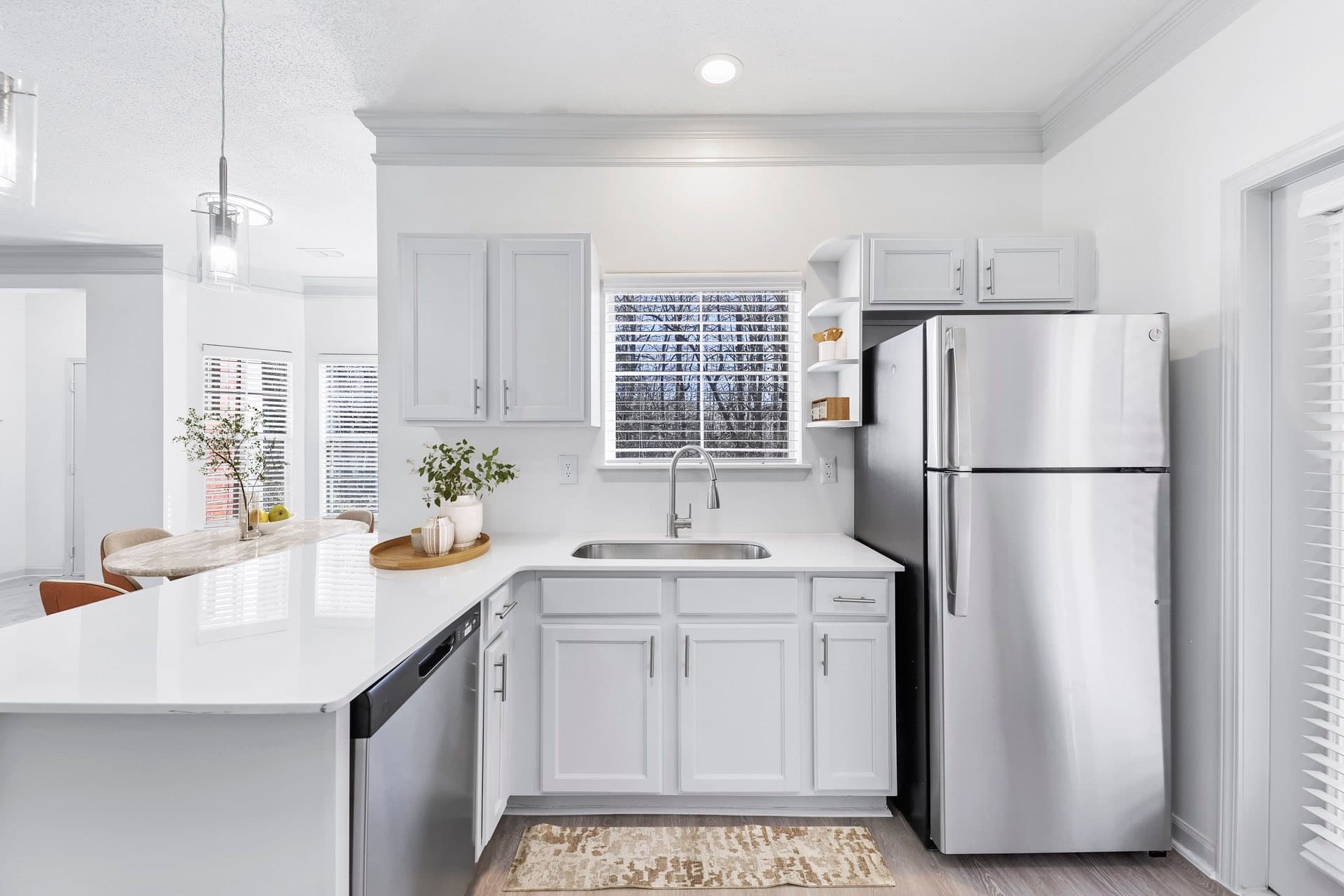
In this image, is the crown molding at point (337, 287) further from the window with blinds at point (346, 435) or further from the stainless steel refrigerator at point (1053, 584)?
the stainless steel refrigerator at point (1053, 584)

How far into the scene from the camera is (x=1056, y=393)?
6.26ft

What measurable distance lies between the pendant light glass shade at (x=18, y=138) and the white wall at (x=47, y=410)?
19.4ft

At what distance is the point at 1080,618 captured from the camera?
6.30ft

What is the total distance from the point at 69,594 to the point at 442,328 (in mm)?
1767

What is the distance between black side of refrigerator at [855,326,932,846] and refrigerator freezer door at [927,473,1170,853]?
0.11m

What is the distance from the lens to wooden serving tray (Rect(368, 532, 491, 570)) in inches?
81.5

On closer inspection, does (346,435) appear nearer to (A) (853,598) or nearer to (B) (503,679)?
(B) (503,679)

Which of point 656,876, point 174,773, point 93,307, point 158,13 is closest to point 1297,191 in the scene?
point 656,876

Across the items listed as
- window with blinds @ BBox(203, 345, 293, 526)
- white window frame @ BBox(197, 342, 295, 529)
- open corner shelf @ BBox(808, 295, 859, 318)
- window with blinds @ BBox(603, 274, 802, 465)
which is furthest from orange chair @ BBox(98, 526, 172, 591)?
open corner shelf @ BBox(808, 295, 859, 318)

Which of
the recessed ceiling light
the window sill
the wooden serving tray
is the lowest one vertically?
the wooden serving tray

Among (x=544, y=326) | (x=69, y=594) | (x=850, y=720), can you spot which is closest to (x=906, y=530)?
(x=850, y=720)

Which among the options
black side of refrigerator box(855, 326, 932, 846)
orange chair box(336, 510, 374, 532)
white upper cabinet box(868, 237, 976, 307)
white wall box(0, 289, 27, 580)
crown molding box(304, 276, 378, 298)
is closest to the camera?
black side of refrigerator box(855, 326, 932, 846)

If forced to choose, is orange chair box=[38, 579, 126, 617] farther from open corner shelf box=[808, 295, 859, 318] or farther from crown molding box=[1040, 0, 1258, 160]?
crown molding box=[1040, 0, 1258, 160]

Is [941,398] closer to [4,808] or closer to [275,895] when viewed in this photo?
[275,895]
